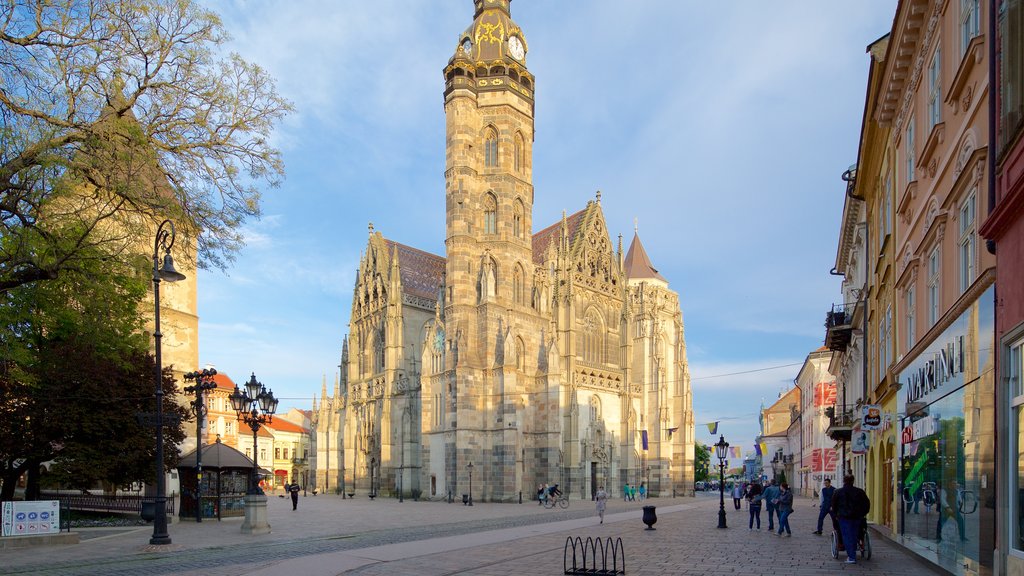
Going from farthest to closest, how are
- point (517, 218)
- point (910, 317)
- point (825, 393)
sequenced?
point (517, 218)
point (825, 393)
point (910, 317)

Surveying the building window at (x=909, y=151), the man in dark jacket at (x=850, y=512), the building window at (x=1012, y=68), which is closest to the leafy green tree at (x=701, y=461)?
the building window at (x=909, y=151)

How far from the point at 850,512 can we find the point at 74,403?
23.7m

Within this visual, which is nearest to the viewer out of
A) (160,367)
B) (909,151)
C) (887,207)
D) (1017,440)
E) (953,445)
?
(1017,440)

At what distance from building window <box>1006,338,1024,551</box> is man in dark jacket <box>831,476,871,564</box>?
6.20m

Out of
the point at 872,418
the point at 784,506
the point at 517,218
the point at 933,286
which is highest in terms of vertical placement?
the point at 517,218

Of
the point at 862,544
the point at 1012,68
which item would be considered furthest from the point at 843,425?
the point at 1012,68

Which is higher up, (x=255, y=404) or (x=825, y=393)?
(x=255, y=404)

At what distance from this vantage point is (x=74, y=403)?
25.5m

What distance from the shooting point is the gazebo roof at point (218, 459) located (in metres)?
30.0

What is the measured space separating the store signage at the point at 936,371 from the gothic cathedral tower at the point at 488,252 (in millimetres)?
38189

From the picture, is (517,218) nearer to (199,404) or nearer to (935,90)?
(199,404)

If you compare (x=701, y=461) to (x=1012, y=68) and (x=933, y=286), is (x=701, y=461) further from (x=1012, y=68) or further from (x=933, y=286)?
(x=1012, y=68)

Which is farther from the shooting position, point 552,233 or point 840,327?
point 552,233

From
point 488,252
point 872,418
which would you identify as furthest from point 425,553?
point 488,252
